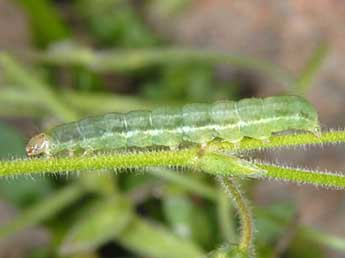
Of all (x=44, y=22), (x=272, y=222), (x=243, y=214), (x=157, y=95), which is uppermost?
(x=44, y=22)

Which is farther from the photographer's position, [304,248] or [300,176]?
[304,248]

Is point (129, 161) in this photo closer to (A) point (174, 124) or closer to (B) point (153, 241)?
(A) point (174, 124)

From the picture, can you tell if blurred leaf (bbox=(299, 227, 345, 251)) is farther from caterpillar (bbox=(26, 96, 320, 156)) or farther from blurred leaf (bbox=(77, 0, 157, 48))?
blurred leaf (bbox=(77, 0, 157, 48))

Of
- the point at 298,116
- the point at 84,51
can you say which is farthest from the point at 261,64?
the point at 298,116

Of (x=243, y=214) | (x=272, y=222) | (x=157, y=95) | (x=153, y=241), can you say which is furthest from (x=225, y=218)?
(x=243, y=214)

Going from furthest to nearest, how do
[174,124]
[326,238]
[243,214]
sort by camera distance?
[326,238], [174,124], [243,214]

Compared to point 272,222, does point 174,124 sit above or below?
above

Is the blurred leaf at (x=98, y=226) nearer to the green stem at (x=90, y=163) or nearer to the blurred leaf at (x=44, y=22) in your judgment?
the blurred leaf at (x=44, y=22)
